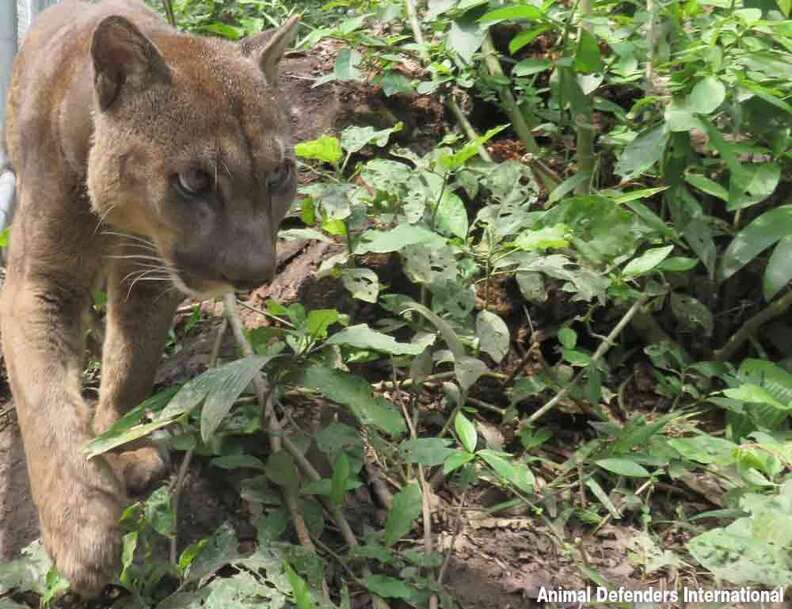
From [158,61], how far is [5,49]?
196 cm

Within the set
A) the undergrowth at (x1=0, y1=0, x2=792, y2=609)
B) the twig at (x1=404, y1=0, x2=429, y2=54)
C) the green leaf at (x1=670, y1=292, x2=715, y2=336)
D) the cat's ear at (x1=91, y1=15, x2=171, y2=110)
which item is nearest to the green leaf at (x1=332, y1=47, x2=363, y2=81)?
the undergrowth at (x1=0, y1=0, x2=792, y2=609)

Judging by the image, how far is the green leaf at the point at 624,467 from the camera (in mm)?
3188

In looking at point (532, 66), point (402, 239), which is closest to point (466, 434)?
point (402, 239)

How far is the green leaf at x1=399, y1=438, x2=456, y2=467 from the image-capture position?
117 inches

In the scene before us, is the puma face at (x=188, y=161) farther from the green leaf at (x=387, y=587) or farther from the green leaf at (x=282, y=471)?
the green leaf at (x=387, y=587)

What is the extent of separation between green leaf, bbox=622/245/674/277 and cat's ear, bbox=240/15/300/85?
1.51m

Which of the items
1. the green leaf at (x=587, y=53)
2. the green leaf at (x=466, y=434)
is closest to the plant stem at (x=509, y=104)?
the green leaf at (x=587, y=53)

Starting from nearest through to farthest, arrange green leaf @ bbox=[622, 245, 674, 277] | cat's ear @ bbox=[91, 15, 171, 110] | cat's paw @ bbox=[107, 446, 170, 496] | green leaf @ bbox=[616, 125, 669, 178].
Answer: cat's ear @ bbox=[91, 15, 171, 110]
cat's paw @ bbox=[107, 446, 170, 496]
green leaf @ bbox=[622, 245, 674, 277]
green leaf @ bbox=[616, 125, 669, 178]

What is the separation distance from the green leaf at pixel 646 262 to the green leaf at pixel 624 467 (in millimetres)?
698

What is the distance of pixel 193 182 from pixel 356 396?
2.79 feet

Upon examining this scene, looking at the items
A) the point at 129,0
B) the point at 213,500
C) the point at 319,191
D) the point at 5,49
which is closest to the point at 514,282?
the point at 319,191

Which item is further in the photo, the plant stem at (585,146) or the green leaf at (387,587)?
the plant stem at (585,146)

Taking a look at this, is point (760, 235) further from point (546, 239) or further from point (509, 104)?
point (509, 104)

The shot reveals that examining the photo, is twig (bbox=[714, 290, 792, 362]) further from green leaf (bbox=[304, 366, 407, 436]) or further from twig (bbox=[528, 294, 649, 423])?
green leaf (bbox=[304, 366, 407, 436])
